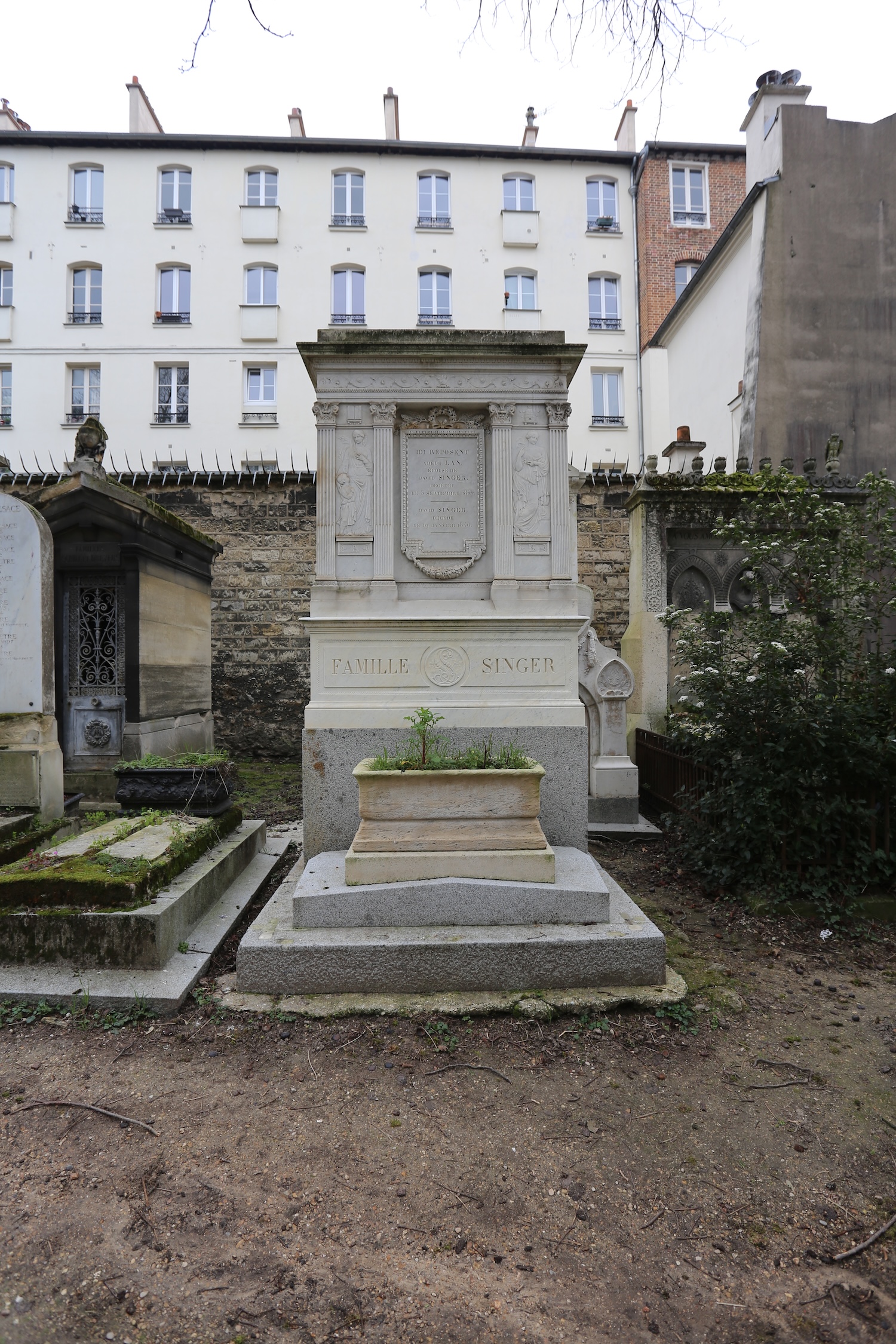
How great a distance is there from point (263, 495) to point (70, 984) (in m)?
9.02

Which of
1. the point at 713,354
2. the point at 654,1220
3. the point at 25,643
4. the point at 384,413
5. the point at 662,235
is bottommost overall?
the point at 654,1220

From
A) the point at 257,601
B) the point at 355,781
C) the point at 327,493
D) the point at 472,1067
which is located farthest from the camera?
the point at 257,601

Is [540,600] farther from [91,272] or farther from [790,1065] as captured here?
[91,272]

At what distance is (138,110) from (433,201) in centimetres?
879

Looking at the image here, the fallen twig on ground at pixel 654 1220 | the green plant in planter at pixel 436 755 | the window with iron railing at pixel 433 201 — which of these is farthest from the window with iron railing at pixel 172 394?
the fallen twig on ground at pixel 654 1220

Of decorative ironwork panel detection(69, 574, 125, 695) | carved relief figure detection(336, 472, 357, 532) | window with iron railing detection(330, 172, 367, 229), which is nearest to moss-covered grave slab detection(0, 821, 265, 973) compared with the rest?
carved relief figure detection(336, 472, 357, 532)

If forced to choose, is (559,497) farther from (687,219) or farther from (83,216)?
(83,216)

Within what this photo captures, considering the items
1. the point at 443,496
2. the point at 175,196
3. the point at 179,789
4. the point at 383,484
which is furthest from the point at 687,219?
the point at 179,789

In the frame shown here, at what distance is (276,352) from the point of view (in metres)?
18.7

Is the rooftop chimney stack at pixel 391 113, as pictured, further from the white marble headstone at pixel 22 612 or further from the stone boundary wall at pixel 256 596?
the white marble headstone at pixel 22 612

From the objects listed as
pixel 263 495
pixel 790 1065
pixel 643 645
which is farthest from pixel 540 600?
pixel 263 495

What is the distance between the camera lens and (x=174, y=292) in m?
18.9

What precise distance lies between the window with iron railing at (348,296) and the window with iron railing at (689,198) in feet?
29.8

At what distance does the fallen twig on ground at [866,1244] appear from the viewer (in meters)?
1.90
